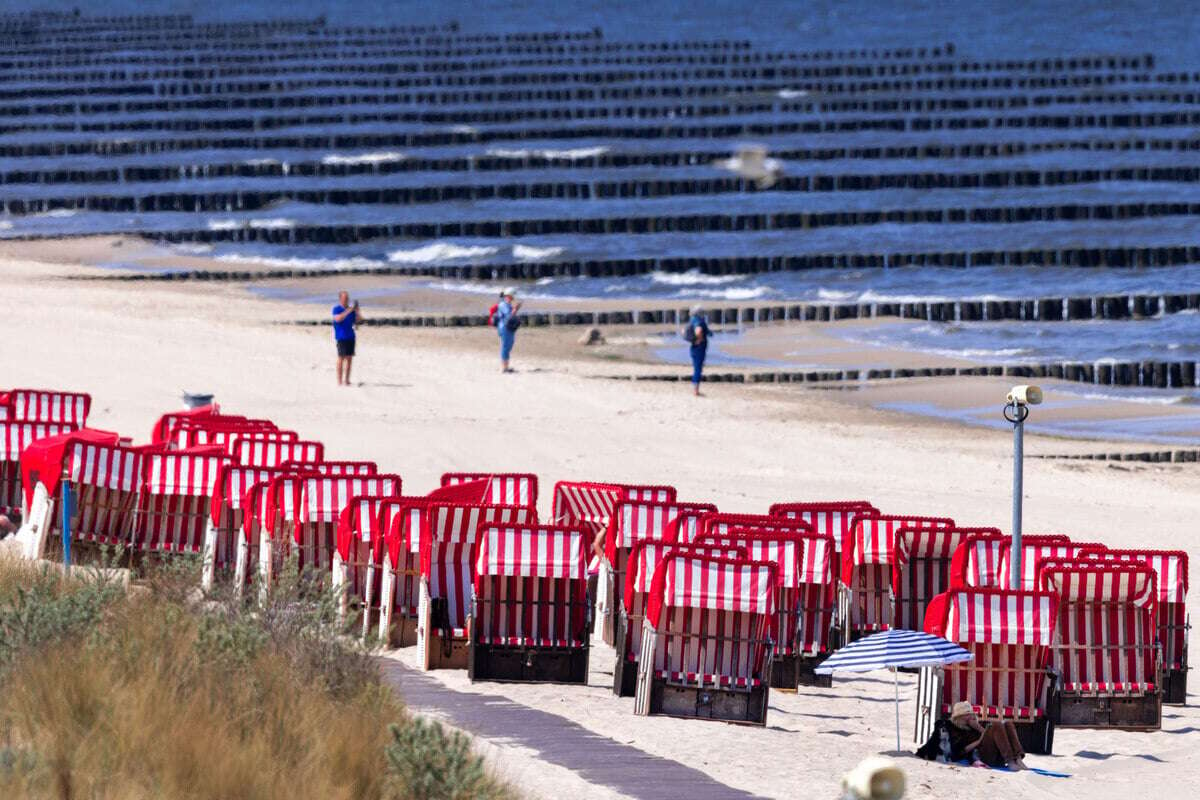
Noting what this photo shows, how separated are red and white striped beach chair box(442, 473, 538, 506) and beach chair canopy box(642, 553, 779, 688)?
3233 millimetres

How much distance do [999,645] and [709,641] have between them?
1668 mm

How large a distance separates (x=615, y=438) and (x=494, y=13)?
91.3 m

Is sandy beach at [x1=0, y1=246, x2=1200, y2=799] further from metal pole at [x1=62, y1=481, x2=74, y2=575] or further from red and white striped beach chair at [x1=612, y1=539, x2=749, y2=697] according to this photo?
metal pole at [x1=62, y1=481, x2=74, y2=575]

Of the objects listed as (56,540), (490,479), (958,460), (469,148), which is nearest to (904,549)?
(490,479)

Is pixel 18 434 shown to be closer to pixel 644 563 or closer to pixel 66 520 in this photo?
pixel 66 520

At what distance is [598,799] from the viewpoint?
9070 millimetres

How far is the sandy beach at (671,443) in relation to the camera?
11.4m

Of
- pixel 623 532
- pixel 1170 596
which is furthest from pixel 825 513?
pixel 1170 596

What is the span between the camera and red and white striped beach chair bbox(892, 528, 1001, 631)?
1380 cm

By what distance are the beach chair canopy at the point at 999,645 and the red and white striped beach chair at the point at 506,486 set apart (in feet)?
12.6

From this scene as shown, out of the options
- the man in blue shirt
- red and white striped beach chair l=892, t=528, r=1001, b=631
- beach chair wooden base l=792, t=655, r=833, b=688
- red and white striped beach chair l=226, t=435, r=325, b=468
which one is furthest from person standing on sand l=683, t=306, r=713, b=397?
beach chair wooden base l=792, t=655, r=833, b=688

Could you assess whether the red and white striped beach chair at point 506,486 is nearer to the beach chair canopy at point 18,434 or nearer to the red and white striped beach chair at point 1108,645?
the beach chair canopy at point 18,434

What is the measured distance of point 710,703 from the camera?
38.3 ft

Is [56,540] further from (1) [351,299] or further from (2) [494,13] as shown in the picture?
(2) [494,13]
